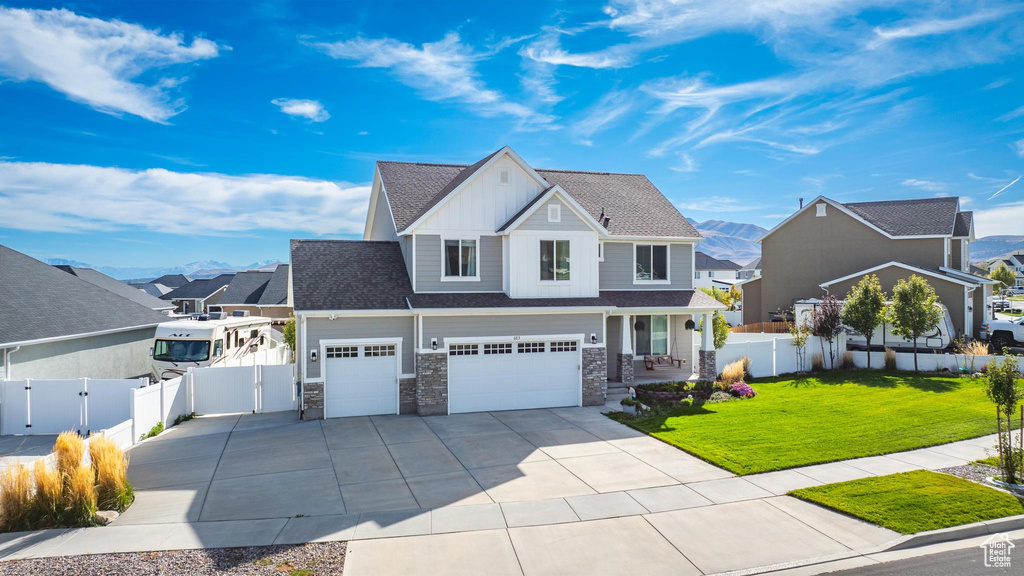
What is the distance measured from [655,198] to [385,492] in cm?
1876

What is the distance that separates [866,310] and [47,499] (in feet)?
89.3

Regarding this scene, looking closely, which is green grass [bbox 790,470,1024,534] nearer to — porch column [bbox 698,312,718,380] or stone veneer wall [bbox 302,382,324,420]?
porch column [bbox 698,312,718,380]

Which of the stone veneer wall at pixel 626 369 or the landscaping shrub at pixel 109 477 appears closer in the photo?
the landscaping shrub at pixel 109 477

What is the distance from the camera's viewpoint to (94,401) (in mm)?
15312

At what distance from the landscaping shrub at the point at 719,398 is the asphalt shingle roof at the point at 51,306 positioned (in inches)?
842

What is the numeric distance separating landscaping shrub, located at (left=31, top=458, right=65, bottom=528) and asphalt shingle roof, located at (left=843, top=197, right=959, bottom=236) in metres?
36.2

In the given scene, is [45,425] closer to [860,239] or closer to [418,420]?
[418,420]

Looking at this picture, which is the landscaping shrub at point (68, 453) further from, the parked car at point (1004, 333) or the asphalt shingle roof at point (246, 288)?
the asphalt shingle roof at point (246, 288)

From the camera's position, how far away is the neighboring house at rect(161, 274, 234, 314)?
184 feet

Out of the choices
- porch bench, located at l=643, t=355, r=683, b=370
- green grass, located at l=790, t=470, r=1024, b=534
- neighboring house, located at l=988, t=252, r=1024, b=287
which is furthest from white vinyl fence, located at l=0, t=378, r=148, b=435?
neighboring house, located at l=988, t=252, r=1024, b=287

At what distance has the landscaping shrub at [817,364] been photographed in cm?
2480

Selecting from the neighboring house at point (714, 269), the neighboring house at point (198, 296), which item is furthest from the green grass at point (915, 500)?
the neighboring house at point (714, 269)
